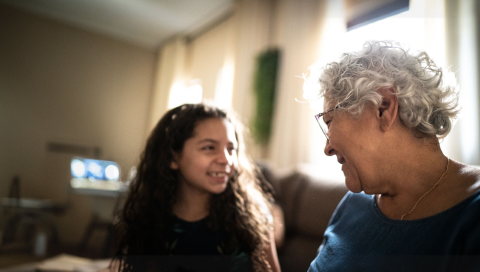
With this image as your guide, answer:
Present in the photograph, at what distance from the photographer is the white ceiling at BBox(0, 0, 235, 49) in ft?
11.5

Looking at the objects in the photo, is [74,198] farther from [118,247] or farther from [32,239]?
[118,247]

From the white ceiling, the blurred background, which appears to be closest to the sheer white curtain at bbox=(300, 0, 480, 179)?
the blurred background

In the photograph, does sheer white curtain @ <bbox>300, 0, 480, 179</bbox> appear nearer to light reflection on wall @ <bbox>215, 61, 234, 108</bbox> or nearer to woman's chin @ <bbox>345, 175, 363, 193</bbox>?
woman's chin @ <bbox>345, 175, 363, 193</bbox>

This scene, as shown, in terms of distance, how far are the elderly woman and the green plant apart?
7.85ft

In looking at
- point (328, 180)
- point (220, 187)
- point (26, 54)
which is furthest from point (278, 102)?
point (26, 54)

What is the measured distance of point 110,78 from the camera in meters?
3.76

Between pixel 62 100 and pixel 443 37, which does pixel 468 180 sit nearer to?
pixel 443 37

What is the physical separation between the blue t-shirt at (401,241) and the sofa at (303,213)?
0.44ft

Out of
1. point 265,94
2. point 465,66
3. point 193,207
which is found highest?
point 265,94

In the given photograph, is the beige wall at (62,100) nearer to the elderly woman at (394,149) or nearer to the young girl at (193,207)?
the young girl at (193,207)

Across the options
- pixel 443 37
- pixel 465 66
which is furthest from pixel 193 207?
pixel 465 66

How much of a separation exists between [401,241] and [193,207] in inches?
26.9

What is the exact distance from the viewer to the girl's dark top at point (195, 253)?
837 millimetres

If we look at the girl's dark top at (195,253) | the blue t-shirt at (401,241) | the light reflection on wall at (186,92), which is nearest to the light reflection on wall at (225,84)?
the light reflection on wall at (186,92)
